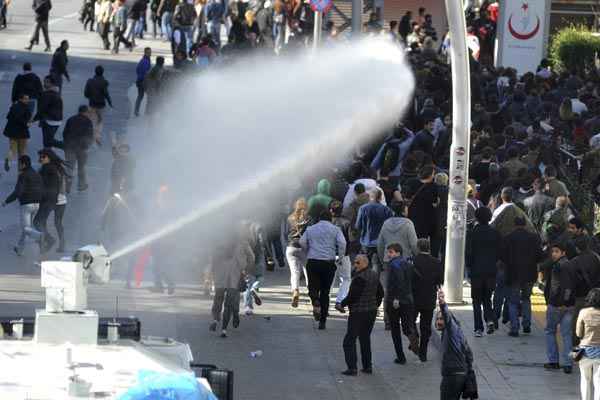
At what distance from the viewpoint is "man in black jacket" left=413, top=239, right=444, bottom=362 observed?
17.2 metres

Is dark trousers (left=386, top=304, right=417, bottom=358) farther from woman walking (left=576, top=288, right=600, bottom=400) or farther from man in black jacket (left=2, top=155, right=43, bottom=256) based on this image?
man in black jacket (left=2, top=155, right=43, bottom=256)

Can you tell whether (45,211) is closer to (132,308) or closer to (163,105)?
(132,308)

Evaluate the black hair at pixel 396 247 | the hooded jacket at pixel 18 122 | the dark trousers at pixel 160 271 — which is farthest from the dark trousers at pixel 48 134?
the black hair at pixel 396 247

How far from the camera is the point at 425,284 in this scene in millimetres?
17250

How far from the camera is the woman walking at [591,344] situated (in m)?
14.7

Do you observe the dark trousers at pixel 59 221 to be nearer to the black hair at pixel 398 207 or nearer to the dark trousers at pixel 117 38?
the black hair at pixel 398 207

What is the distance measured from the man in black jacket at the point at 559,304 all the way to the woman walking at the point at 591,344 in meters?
1.56

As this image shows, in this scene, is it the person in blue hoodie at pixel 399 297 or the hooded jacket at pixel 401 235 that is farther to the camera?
the hooded jacket at pixel 401 235

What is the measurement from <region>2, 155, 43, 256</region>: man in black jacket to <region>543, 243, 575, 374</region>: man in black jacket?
24.9 ft

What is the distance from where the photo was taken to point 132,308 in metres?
19.0

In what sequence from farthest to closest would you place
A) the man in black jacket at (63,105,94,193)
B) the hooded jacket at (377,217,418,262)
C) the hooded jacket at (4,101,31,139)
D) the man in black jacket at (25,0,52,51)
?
1. the man in black jacket at (25,0,52,51)
2. the hooded jacket at (4,101,31,139)
3. the man in black jacket at (63,105,94,193)
4. the hooded jacket at (377,217,418,262)

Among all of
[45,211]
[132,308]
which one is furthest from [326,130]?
[132,308]

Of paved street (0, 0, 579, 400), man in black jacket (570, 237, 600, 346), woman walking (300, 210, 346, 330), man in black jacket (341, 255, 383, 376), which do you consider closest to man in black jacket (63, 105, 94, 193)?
paved street (0, 0, 579, 400)

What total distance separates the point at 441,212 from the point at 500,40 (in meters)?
13.9
